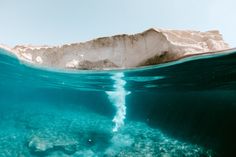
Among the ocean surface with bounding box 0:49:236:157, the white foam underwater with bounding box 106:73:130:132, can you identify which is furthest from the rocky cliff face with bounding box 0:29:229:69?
the white foam underwater with bounding box 106:73:130:132

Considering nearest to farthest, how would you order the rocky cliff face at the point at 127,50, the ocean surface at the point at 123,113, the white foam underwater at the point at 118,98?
1. the rocky cliff face at the point at 127,50
2. the ocean surface at the point at 123,113
3. the white foam underwater at the point at 118,98

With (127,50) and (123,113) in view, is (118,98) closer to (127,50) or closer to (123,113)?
(123,113)

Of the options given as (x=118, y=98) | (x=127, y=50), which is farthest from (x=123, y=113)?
(x=127, y=50)

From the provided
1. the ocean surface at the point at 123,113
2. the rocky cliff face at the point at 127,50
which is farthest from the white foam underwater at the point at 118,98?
the rocky cliff face at the point at 127,50

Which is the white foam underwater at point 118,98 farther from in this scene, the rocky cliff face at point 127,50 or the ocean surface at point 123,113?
the rocky cliff face at point 127,50

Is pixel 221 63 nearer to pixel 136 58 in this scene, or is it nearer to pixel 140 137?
pixel 136 58

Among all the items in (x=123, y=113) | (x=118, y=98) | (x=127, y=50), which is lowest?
(x=123, y=113)
